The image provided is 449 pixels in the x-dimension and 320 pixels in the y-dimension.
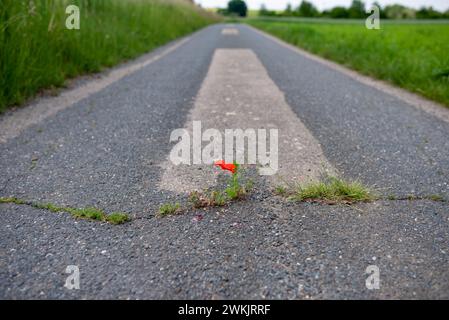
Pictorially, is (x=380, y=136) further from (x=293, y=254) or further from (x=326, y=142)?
(x=293, y=254)

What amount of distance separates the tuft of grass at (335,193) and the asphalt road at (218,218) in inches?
3.5

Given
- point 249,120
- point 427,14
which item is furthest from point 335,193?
point 427,14

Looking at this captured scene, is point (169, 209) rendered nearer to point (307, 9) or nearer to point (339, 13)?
point (339, 13)

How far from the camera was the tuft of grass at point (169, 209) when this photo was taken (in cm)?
229

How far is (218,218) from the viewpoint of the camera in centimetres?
222

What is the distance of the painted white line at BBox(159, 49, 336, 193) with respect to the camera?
2.76 metres

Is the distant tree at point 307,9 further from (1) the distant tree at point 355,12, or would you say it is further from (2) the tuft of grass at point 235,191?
(2) the tuft of grass at point 235,191

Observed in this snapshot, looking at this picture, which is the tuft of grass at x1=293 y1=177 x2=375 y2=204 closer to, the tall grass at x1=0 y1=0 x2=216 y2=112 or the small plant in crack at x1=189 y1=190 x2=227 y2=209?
the small plant in crack at x1=189 y1=190 x2=227 y2=209

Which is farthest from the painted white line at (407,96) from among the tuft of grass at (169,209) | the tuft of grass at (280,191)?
the tuft of grass at (169,209)

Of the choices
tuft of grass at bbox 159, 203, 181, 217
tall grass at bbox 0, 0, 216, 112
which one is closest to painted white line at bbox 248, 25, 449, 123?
tuft of grass at bbox 159, 203, 181, 217

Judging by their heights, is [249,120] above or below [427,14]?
below

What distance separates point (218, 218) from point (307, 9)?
70.5m

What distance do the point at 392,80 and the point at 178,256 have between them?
Answer: 6063mm

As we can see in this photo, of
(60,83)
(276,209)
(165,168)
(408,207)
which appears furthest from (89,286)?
(60,83)
